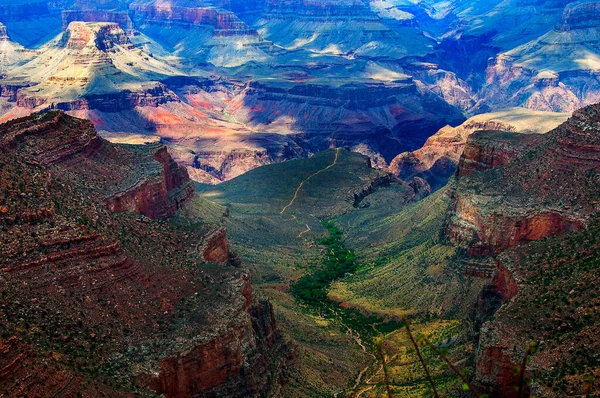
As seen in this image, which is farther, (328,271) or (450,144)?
(450,144)

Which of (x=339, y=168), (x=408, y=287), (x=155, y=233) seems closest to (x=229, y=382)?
(x=155, y=233)

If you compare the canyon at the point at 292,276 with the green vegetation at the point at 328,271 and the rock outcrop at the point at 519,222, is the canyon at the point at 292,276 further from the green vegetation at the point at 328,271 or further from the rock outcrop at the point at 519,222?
the green vegetation at the point at 328,271

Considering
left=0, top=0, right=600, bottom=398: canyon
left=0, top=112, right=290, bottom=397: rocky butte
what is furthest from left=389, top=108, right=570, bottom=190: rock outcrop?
left=0, top=112, right=290, bottom=397: rocky butte

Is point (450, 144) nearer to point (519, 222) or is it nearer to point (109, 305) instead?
point (519, 222)

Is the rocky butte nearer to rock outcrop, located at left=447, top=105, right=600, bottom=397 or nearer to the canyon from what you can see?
the canyon

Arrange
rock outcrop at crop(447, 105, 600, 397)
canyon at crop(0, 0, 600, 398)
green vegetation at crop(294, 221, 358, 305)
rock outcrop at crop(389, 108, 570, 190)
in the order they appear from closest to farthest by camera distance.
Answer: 1. canyon at crop(0, 0, 600, 398)
2. rock outcrop at crop(447, 105, 600, 397)
3. green vegetation at crop(294, 221, 358, 305)
4. rock outcrop at crop(389, 108, 570, 190)

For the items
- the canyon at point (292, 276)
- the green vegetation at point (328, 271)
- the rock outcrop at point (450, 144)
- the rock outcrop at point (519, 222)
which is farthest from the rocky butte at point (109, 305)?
the rock outcrop at point (450, 144)

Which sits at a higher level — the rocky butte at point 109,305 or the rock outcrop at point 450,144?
the rocky butte at point 109,305

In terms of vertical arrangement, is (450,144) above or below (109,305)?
below

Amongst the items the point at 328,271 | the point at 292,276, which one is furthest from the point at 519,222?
the point at 292,276
